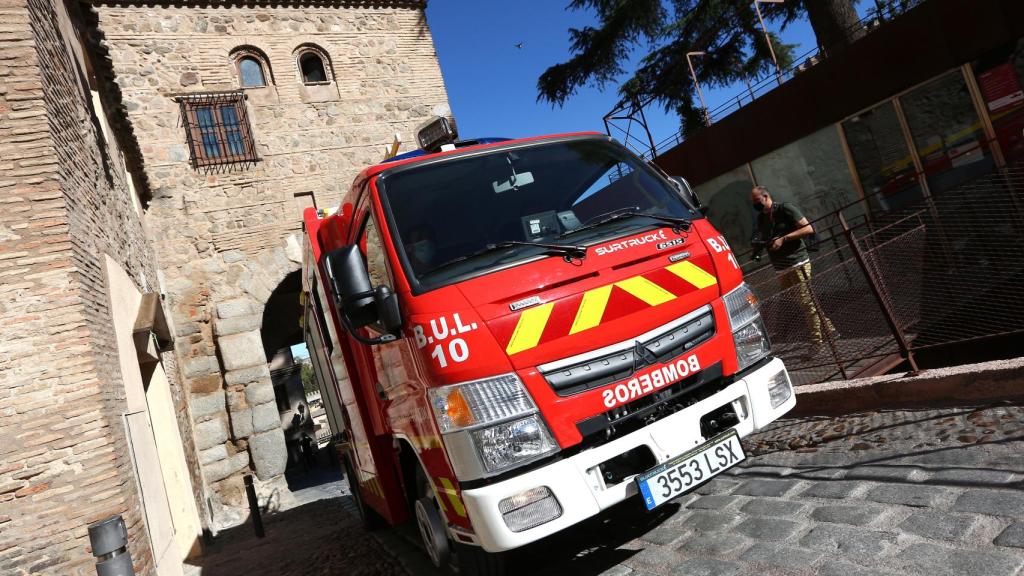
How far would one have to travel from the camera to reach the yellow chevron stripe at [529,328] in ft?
9.95

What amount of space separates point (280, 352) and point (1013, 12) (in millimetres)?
23602

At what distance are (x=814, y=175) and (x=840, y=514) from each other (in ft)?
29.2

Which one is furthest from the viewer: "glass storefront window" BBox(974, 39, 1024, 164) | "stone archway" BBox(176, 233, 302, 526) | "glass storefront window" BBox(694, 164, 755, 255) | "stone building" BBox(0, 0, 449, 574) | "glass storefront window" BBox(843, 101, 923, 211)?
"glass storefront window" BBox(694, 164, 755, 255)

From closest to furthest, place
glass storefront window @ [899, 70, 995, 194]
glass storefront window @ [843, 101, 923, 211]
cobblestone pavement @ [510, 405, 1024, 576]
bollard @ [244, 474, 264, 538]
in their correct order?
cobblestone pavement @ [510, 405, 1024, 576] → glass storefront window @ [899, 70, 995, 194] → bollard @ [244, 474, 264, 538] → glass storefront window @ [843, 101, 923, 211]

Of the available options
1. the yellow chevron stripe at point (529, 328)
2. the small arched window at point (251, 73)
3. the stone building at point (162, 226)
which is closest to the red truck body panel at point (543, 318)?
the yellow chevron stripe at point (529, 328)

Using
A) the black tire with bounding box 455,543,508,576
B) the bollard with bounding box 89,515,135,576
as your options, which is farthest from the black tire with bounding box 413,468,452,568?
the bollard with bounding box 89,515,135,576

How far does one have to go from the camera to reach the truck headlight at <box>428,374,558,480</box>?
2.92m

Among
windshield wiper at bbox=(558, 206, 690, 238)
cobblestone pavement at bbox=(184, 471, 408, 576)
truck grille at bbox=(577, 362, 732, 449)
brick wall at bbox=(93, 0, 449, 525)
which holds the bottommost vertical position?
cobblestone pavement at bbox=(184, 471, 408, 576)

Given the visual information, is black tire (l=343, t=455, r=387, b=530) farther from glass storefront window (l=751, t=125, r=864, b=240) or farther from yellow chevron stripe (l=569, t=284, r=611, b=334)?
glass storefront window (l=751, t=125, r=864, b=240)

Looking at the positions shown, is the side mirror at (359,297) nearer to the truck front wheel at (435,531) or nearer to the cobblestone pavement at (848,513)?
the truck front wheel at (435,531)

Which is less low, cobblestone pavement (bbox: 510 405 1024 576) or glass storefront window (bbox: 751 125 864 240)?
glass storefront window (bbox: 751 125 864 240)

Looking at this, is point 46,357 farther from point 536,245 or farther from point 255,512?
point 255,512

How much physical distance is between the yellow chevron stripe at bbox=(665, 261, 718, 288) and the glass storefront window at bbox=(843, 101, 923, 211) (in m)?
7.21

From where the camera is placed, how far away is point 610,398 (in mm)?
3084
